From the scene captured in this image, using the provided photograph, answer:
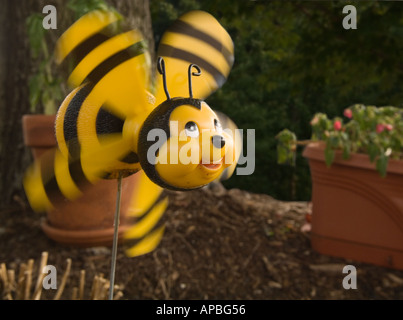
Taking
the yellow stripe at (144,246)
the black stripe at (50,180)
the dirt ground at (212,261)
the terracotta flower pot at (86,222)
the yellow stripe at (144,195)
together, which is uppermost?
the black stripe at (50,180)

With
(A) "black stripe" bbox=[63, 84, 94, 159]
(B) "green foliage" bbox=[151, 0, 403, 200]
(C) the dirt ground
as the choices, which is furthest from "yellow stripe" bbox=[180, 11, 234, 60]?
(B) "green foliage" bbox=[151, 0, 403, 200]

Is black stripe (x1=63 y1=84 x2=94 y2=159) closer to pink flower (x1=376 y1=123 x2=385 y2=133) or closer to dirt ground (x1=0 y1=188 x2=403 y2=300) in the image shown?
dirt ground (x1=0 y1=188 x2=403 y2=300)

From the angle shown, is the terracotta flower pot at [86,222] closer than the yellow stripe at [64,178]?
No

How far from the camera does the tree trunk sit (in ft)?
6.64

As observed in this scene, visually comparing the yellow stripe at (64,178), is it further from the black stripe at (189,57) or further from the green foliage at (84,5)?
the green foliage at (84,5)

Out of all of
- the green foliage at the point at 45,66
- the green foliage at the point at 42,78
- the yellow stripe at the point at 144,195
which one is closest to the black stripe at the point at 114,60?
the yellow stripe at the point at 144,195

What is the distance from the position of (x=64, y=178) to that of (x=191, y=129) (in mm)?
139

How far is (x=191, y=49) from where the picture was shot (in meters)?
0.42

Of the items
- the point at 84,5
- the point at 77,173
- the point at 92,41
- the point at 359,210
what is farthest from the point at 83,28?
the point at 359,210

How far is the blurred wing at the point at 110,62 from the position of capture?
1.25 feet

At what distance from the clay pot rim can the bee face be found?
4.97ft

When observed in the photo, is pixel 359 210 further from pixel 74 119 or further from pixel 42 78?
pixel 74 119

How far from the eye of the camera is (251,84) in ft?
19.4
